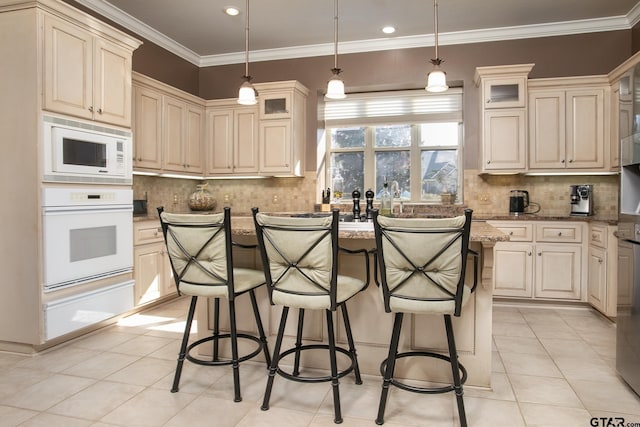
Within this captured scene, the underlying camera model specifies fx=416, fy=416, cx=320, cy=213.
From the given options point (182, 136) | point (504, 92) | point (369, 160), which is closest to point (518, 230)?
point (504, 92)

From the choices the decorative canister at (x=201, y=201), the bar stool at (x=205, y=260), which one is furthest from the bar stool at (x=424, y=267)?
the decorative canister at (x=201, y=201)

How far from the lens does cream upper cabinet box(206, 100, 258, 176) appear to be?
507 cm

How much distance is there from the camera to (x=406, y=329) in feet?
7.94

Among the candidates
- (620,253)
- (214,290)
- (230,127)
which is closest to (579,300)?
(620,253)

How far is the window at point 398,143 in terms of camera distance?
4977 millimetres

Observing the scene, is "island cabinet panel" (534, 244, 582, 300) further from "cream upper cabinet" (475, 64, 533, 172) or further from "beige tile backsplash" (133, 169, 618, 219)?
"cream upper cabinet" (475, 64, 533, 172)

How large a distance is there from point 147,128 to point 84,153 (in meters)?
1.24

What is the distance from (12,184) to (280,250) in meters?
2.09

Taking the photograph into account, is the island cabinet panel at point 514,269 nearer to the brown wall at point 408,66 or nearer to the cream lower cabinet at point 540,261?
the cream lower cabinet at point 540,261

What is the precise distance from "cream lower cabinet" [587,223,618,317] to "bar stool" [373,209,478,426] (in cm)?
242

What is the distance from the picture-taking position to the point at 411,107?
5047mm

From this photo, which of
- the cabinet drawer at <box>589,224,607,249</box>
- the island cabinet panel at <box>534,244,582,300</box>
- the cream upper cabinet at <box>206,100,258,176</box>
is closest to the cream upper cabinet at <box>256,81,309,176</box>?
the cream upper cabinet at <box>206,100,258,176</box>

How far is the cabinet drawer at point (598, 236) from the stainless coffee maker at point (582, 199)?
34 centimetres

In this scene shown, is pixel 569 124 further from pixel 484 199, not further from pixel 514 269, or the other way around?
pixel 514 269
